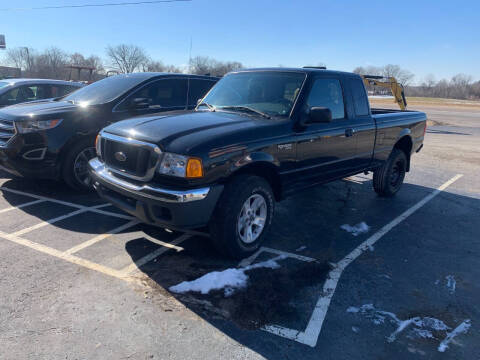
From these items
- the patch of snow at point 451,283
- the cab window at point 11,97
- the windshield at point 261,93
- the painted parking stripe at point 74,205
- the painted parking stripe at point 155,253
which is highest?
the windshield at point 261,93

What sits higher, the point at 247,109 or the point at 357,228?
the point at 247,109

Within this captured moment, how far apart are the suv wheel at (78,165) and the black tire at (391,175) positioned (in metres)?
4.75

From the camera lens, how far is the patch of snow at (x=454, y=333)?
104 inches

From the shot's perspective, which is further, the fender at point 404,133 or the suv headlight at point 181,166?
the fender at point 404,133

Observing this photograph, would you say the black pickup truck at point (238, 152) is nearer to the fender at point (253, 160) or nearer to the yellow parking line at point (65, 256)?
the fender at point (253, 160)

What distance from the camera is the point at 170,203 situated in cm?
315

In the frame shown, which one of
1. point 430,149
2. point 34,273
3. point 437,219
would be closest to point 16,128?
point 34,273

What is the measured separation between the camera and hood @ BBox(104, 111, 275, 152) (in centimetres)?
331

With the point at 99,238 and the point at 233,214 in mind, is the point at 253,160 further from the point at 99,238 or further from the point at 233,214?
the point at 99,238

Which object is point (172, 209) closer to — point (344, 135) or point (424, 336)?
point (424, 336)

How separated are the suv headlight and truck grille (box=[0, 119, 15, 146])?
10.2 feet

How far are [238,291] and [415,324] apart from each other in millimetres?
1446

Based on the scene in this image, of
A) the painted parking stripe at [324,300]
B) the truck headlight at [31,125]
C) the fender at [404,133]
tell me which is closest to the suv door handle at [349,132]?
the painted parking stripe at [324,300]

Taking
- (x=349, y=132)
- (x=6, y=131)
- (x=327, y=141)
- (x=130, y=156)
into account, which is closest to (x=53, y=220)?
(x=6, y=131)
